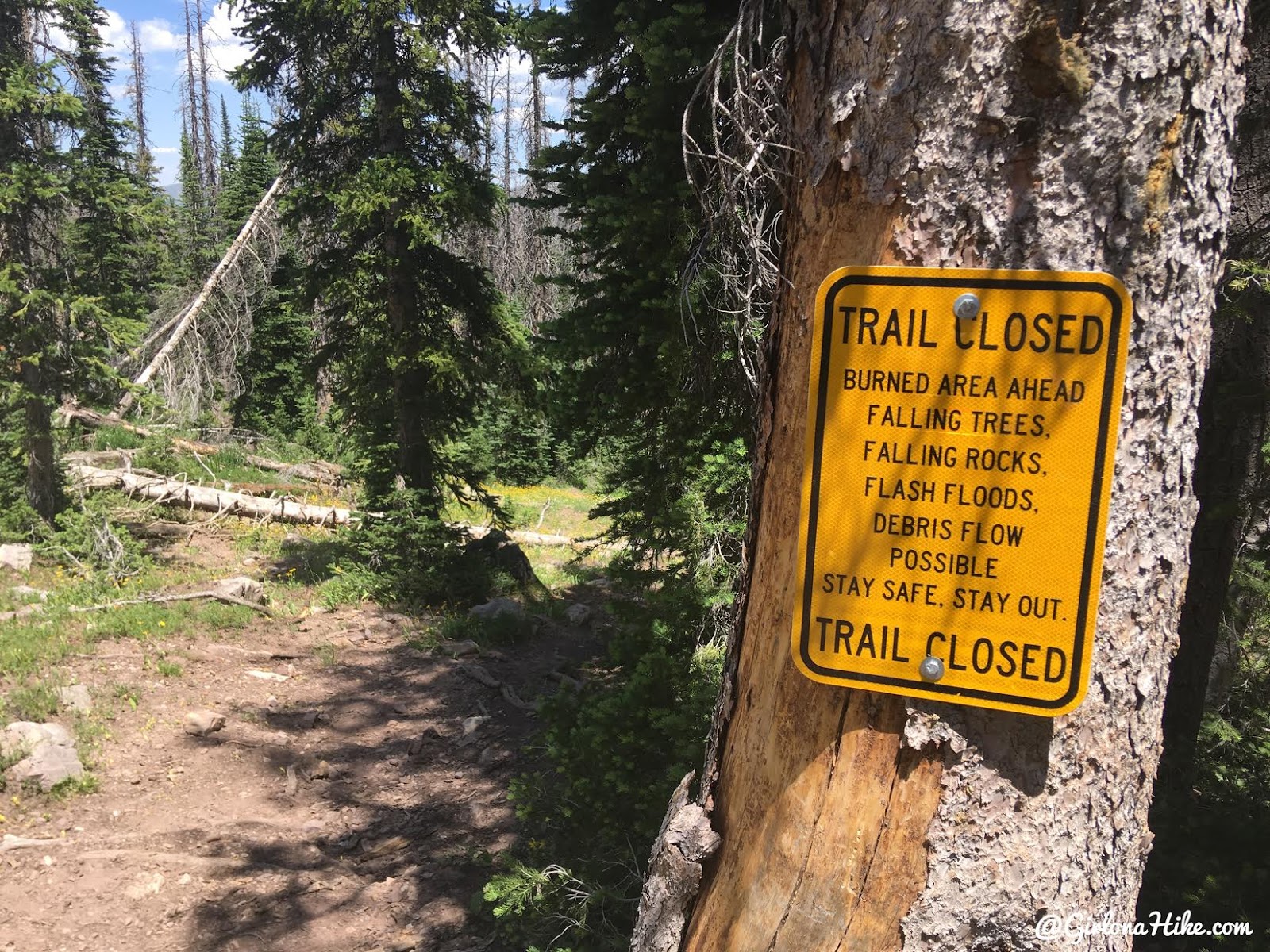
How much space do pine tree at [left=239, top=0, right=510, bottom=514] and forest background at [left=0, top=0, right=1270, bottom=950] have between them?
0.17 feet

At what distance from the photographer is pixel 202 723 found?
792 centimetres

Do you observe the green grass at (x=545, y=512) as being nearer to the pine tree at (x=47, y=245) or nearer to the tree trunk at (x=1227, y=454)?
the pine tree at (x=47, y=245)

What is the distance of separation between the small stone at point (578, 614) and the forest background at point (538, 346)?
124cm

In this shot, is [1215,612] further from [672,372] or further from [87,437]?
[87,437]

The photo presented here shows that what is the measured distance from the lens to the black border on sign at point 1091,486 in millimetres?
1348

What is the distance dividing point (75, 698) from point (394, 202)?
24.8ft

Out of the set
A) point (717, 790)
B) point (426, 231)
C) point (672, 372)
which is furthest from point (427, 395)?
point (717, 790)

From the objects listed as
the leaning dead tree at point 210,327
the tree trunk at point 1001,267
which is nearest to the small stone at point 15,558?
the leaning dead tree at point 210,327

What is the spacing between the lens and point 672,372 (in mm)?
5246

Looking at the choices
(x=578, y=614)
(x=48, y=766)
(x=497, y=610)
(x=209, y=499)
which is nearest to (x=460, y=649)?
(x=497, y=610)

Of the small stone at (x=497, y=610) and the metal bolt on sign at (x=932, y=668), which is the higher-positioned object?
the metal bolt on sign at (x=932, y=668)

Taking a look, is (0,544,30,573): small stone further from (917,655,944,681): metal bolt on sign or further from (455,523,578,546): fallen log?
(917,655,944,681): metal bolt on sign

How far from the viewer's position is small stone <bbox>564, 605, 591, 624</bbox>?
12.5m

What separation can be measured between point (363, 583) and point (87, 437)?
34.0 feet
